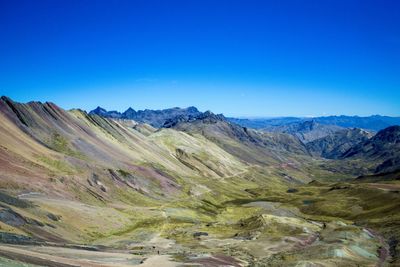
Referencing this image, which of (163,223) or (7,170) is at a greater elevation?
(7,170)

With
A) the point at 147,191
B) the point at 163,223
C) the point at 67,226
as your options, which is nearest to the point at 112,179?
the point at 147,191

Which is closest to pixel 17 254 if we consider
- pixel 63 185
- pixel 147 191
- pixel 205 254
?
pixel 205 254

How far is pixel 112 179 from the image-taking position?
165 m

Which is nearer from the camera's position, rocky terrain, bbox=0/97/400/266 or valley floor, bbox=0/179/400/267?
valley floor, bbox=0/179/400/267

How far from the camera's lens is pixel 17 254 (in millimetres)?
51469

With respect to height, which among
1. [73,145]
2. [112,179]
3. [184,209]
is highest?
[73,145]

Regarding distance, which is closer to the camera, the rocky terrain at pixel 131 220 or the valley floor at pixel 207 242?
the valley floor at pixel 207 242

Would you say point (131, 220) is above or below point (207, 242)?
above

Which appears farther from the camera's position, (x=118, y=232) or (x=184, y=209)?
(x=184, y=209)

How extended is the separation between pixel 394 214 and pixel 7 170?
127469 millimetres

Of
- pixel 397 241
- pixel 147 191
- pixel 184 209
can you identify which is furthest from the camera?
pixel 147 191

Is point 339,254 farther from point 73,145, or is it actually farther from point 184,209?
point 73,145

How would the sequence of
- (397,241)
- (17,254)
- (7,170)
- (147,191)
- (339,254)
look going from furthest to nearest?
1. (147,191)
2. (7,170)
3. (397,241)
4. (339,254)
5. (17,254)

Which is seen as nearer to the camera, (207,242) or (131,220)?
(207,242)
